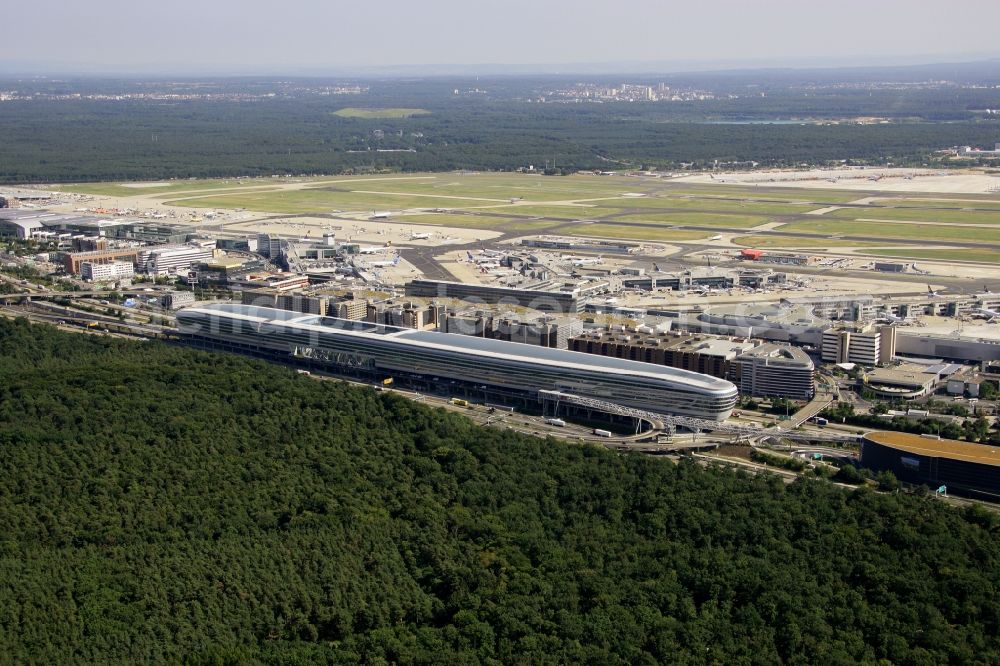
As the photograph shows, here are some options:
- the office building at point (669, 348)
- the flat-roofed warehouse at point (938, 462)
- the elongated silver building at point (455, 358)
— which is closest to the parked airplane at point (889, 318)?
the office building at point (669, 348)

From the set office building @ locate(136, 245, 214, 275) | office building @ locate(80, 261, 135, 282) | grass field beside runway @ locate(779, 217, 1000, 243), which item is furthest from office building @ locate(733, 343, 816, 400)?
grass field beside runway @ locate(779, 217, 1000, 243)

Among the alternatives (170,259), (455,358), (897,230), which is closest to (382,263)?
(170,259)

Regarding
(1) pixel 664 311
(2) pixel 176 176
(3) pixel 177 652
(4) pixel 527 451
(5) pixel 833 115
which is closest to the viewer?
(3) pixel 177 652

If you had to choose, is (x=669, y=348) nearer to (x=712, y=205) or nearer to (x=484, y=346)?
(x=484, y=346)

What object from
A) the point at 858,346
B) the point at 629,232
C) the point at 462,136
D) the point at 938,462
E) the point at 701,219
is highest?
the point at 462,136

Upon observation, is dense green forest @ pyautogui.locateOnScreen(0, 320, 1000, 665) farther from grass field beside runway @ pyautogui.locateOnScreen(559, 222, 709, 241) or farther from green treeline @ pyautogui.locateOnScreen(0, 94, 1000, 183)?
green treeline @ pyautogui.locateOnScreen(0, 94, 1000, 183)

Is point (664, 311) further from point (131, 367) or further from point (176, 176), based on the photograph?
point (176, 176)

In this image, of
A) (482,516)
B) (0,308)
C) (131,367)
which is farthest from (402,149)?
(482,516)
